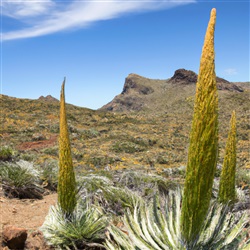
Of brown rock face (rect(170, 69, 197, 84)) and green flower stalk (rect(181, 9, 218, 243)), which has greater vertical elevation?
brown rock face (rect(170, 69, 197, 84))

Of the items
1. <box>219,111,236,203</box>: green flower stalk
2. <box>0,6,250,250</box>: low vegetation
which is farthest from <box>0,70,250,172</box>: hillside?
<box>219,111,236,203</box>: green flower stalk

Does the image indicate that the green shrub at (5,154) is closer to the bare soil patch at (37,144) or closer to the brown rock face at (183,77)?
the bare soil patch at (37,144)

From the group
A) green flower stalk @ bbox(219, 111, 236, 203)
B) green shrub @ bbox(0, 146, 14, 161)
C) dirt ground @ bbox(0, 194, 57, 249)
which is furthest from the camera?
green shrub @ bbox(0, 146, 14, 161)

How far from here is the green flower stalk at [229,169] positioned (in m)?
3.72

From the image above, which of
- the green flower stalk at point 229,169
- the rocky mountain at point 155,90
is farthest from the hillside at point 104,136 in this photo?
the rocky mountain at point 155,90

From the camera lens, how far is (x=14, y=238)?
4688 millimetres

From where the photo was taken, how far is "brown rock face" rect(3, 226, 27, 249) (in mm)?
4691

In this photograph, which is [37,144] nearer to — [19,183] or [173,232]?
[19,183]

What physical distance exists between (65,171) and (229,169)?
6.42ft

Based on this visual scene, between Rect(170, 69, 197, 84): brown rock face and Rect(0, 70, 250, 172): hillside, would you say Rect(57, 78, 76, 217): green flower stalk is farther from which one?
Rect(170, 69, 197, 84): brown rock face

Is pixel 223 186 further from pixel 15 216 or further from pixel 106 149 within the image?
pixel 106 149

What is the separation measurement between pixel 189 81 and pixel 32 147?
2835 inches

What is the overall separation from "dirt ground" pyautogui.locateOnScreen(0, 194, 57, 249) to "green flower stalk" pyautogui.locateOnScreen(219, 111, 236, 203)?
124 inches

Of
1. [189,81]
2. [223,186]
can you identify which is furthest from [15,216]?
[189,81]
